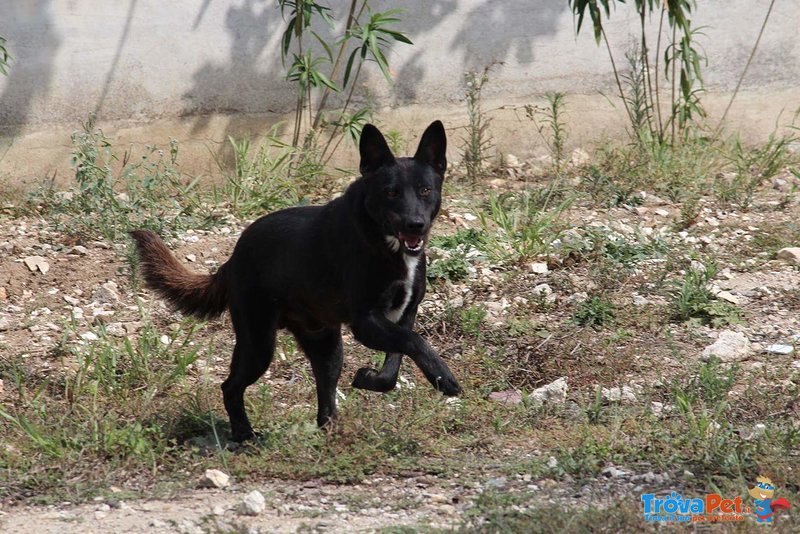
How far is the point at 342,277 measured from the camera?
4266 millimetres

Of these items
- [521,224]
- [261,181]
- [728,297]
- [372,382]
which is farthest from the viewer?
[261,181]

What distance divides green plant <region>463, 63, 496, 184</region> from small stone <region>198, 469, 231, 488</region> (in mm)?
4533

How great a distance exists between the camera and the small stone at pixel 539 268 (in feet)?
20.8

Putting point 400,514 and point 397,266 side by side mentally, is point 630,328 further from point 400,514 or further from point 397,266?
point 400,514

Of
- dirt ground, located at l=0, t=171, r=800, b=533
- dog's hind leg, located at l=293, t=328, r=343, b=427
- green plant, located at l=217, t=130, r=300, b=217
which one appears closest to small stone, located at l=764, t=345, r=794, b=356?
dirt ground, located at l=0, t=171, r=800, b=533

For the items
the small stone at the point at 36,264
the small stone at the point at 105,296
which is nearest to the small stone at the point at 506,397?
the small stone at the point at 105,296

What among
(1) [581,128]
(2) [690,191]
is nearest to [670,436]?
(2) [690,191]

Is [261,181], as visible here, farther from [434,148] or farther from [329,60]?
[434,148]

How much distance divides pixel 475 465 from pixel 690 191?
4.25 meters

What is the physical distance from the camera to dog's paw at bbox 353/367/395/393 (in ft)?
13.9

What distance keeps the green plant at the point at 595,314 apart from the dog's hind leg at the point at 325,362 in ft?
5.36

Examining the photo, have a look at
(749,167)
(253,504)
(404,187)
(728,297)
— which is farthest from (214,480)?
(749,167)

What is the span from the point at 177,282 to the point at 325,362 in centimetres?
78

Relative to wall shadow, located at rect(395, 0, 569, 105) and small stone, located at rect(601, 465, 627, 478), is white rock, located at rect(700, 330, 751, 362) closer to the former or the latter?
small stone, located at rect(601, 465, 627, 478)
